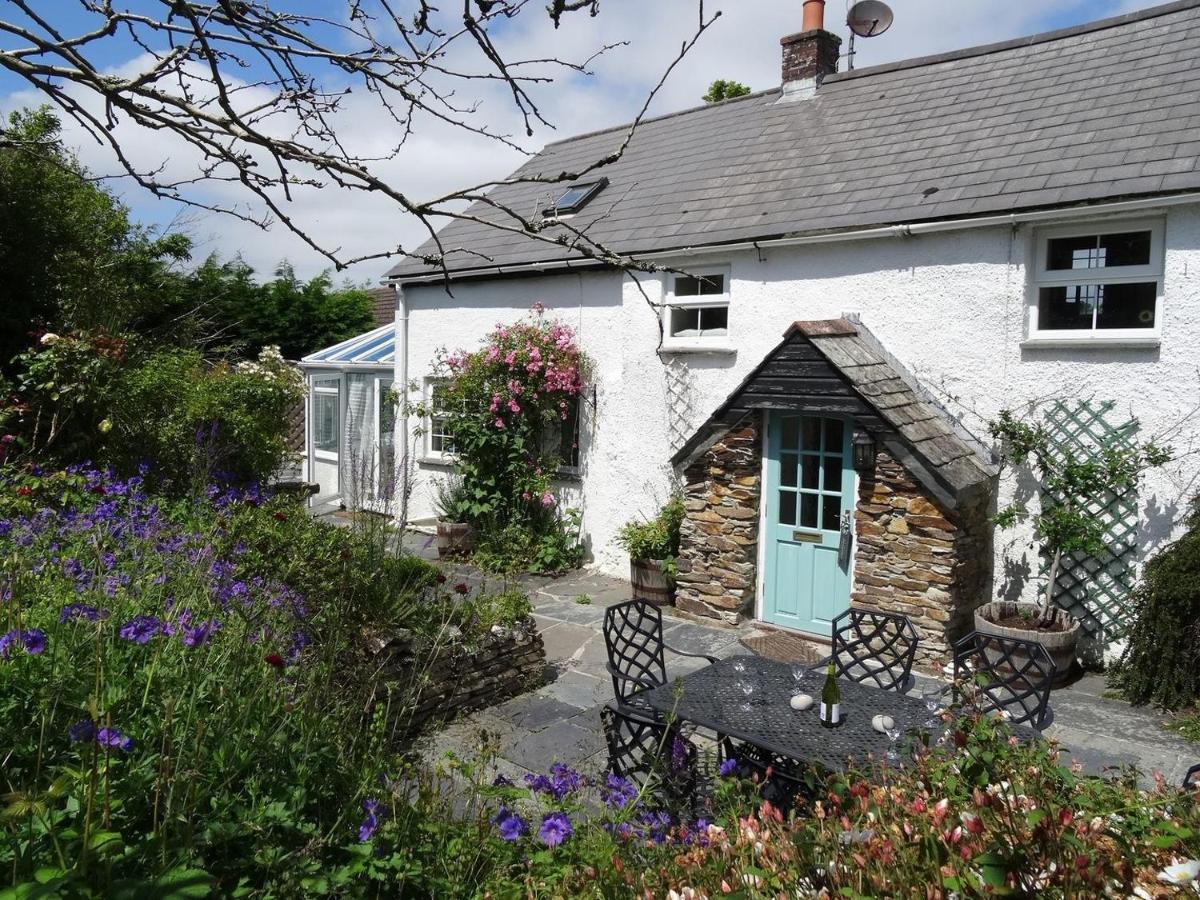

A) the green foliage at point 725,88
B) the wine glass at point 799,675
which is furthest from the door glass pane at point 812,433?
the green foliage at point 725,88

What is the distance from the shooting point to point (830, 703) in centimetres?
402

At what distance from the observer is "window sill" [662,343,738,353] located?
977cm

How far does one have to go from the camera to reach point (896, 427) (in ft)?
24.6

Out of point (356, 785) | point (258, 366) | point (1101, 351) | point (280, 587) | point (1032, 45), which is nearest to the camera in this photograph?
point (356, 785)

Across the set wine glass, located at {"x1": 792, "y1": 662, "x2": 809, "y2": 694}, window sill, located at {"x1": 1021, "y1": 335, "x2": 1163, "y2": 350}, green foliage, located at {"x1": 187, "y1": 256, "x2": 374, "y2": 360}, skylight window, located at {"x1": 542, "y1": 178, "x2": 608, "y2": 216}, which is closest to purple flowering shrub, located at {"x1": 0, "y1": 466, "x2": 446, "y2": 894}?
wine glass, located at {"x1": 792, "y1": 662, "x2": 809, "y2": 694}

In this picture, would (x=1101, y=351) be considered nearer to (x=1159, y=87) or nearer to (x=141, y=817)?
(x=1159, y=87)

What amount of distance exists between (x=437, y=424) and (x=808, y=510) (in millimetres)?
6588

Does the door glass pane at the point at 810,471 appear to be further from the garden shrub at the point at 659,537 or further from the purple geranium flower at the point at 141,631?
the purple geranium flower at the point at 141,631

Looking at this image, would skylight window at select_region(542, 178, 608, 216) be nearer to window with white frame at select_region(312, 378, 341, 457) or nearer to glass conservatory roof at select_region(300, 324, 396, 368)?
glass conservatory roof at select_region(300, 324, 396, 368)

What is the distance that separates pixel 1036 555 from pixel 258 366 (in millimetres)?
12392

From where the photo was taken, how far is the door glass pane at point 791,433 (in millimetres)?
8695

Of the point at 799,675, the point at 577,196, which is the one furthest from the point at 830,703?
the point at 577,196

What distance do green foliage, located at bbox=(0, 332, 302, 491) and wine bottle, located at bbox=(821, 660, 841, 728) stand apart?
5545 millimetres

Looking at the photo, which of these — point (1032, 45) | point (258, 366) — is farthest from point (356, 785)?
point (258, 366)
